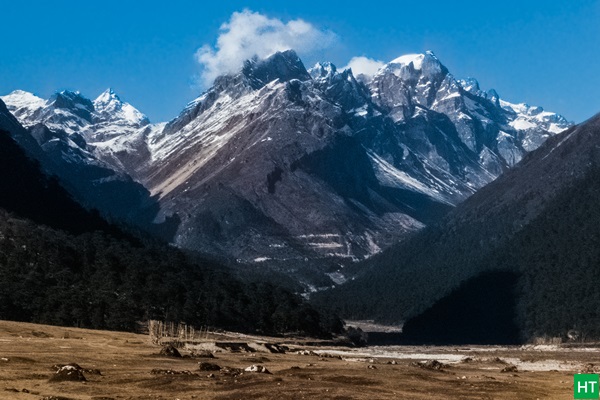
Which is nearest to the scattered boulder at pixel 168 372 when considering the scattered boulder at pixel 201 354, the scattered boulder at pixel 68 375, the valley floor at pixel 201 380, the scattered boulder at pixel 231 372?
the valley floor at pixel 201 380

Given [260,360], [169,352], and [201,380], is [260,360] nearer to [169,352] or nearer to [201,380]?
[169,352]

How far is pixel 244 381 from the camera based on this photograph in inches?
2761

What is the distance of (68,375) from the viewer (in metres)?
65.2

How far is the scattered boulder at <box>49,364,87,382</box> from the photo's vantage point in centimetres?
6475

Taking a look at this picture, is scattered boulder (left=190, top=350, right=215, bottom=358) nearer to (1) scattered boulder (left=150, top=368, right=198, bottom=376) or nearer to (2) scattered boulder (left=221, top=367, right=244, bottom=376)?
(2) scattered boulder (left=221, top=367, right=244, bottom=376)

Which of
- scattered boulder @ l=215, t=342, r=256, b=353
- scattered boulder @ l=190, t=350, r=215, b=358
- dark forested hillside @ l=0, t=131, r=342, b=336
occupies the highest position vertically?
dark forested hillside @ l=0, t=131, r=342, b=336

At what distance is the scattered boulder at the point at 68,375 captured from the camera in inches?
2549

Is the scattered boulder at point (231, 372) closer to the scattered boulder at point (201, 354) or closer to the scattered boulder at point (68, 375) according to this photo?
the scattered boulder at point (68, 375)

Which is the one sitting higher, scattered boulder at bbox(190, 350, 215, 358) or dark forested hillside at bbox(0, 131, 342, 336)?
dark forested hillside at bbox(0, 131, 342, 336)

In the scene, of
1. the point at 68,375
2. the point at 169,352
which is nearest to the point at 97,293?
the point at 169,352

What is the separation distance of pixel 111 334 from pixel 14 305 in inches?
936

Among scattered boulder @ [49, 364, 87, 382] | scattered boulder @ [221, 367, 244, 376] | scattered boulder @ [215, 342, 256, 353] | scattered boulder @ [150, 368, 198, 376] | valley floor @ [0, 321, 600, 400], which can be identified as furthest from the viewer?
scattered boulder @ [215, 342, 256, 353]

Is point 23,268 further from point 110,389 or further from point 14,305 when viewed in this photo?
point 110,389

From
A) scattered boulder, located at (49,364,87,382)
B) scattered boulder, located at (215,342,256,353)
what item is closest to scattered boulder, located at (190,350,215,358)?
scattered boulder, located at (215,342,256,353)
